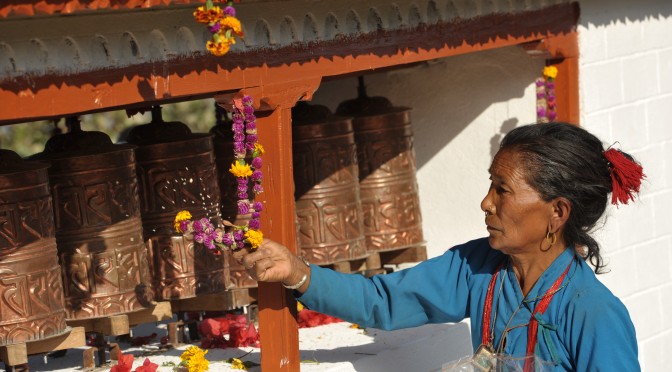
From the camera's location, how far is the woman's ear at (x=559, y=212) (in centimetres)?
357

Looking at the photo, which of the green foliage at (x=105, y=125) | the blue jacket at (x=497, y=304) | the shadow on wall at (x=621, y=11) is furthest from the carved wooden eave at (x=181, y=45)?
the green foliage at (x=105, y=125)

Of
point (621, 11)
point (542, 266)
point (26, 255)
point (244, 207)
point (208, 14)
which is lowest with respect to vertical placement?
point (542, 266)

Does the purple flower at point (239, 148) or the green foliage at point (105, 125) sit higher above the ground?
the green foliage at point (105, 125)

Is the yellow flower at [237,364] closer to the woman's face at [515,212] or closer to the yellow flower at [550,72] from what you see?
the woman's face at [515,212]

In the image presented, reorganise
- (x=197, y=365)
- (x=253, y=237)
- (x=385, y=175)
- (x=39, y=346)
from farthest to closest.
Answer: (x=385, y=175)
(x=197, y=365)
(x=39, y=346)
(x=253, y=237)

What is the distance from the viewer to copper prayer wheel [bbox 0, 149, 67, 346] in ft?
12.7

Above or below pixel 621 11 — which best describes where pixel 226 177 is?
below

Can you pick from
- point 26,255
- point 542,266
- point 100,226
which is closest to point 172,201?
point 100,226

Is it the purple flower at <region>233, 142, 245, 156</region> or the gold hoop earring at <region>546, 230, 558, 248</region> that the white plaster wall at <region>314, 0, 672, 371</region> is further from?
the purple flower at <region>233, 142, 245, 156</region>

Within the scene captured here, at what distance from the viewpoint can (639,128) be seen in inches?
235

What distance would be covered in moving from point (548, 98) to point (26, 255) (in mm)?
2615

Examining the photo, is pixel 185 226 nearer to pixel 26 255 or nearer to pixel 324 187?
pixel 26 255

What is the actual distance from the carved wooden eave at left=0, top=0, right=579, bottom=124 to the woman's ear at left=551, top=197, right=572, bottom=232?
1.04 metres

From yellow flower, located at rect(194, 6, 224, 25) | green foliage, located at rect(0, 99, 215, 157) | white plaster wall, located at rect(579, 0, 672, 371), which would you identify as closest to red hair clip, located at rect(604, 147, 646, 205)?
yellow flower, located at rect(194, 6, 224, 25)
